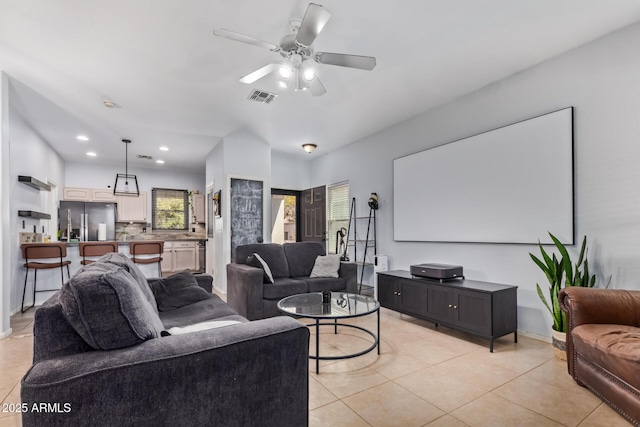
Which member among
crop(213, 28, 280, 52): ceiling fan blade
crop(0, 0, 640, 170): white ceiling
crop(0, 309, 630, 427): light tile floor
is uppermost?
crop(0, 0, 640, 170): white ceiling

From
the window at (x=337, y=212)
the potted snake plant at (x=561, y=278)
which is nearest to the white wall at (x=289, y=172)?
the window at (x=337, y=212)

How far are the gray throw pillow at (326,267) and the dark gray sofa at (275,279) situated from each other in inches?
3.1

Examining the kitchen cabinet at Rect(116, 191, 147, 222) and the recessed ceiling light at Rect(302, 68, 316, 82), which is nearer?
the recessed ceiling light at Rect(302, 68, 316, 82)

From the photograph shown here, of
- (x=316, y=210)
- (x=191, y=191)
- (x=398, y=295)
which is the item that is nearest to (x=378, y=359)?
(x=398, y=295)

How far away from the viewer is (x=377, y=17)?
95.9 inches

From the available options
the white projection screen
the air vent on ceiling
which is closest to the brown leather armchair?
the white projection screen

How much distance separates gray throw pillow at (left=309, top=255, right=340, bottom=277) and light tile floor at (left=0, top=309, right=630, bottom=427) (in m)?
1.05

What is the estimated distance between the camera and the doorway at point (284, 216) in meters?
7.20

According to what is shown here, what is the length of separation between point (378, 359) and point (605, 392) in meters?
1.48

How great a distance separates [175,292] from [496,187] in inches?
139

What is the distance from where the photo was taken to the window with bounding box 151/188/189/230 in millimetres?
8297

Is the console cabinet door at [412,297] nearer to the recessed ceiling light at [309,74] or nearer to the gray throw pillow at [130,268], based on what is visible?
the recessed ceiling light at [309,74]

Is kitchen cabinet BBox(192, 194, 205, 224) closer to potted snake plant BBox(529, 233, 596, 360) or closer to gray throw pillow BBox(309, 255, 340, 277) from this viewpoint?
gray throw pillow BBox(309, 255, 340, 277)

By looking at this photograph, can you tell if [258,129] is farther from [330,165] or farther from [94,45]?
[94,45]
